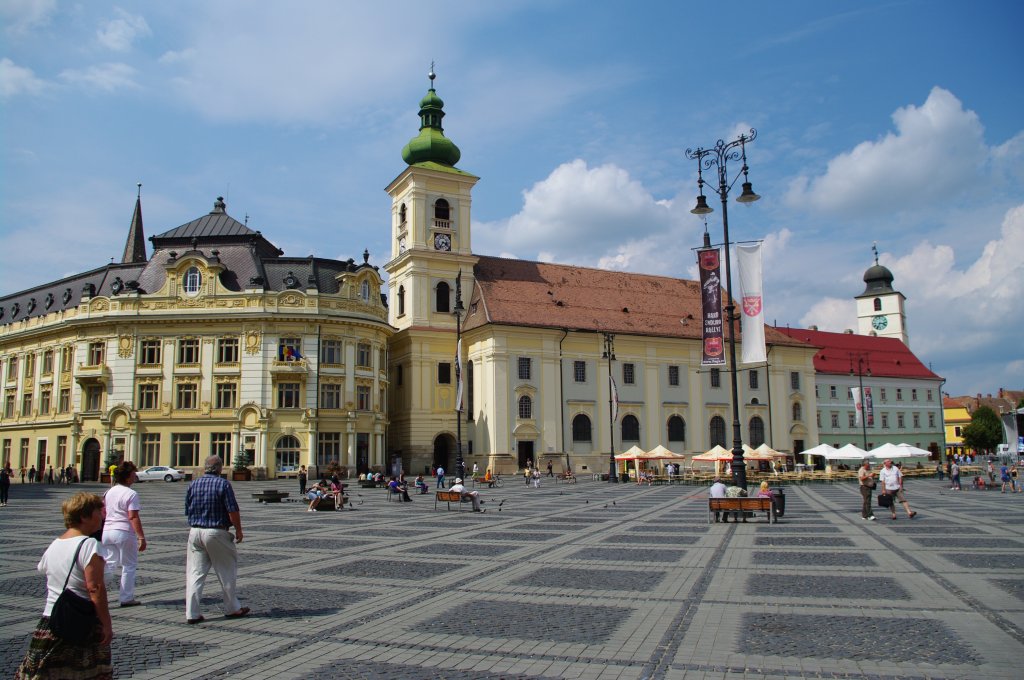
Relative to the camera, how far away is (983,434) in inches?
4200

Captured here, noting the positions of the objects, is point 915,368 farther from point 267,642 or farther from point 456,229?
point 267,642

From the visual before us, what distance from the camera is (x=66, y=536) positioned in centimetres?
542

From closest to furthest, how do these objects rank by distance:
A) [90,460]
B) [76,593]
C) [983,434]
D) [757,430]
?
[76,593] < [90,460] < [757,430] < [983,434]

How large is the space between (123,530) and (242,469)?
40952mm

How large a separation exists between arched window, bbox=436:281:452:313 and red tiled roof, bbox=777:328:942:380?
137ft

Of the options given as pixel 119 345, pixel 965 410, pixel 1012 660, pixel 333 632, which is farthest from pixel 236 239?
pixel 965 410

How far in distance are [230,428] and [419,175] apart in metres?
23.6

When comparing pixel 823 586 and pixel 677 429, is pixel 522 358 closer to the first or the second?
pixel 677 429

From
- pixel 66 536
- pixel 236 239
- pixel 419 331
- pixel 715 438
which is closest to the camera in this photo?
pixel 66 536

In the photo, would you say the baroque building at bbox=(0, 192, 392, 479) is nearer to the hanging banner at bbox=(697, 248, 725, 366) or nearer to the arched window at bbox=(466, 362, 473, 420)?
the arched window at bbox=(466, 362, 473, 420)

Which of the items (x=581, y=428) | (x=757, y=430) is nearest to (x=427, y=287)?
(x=581, y=428)

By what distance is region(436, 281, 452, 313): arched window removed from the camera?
200 ft

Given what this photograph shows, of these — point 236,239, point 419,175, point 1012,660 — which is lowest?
point 1012,660

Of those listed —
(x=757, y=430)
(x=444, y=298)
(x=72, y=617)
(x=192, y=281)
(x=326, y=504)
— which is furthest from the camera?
(x=757, y=430)
